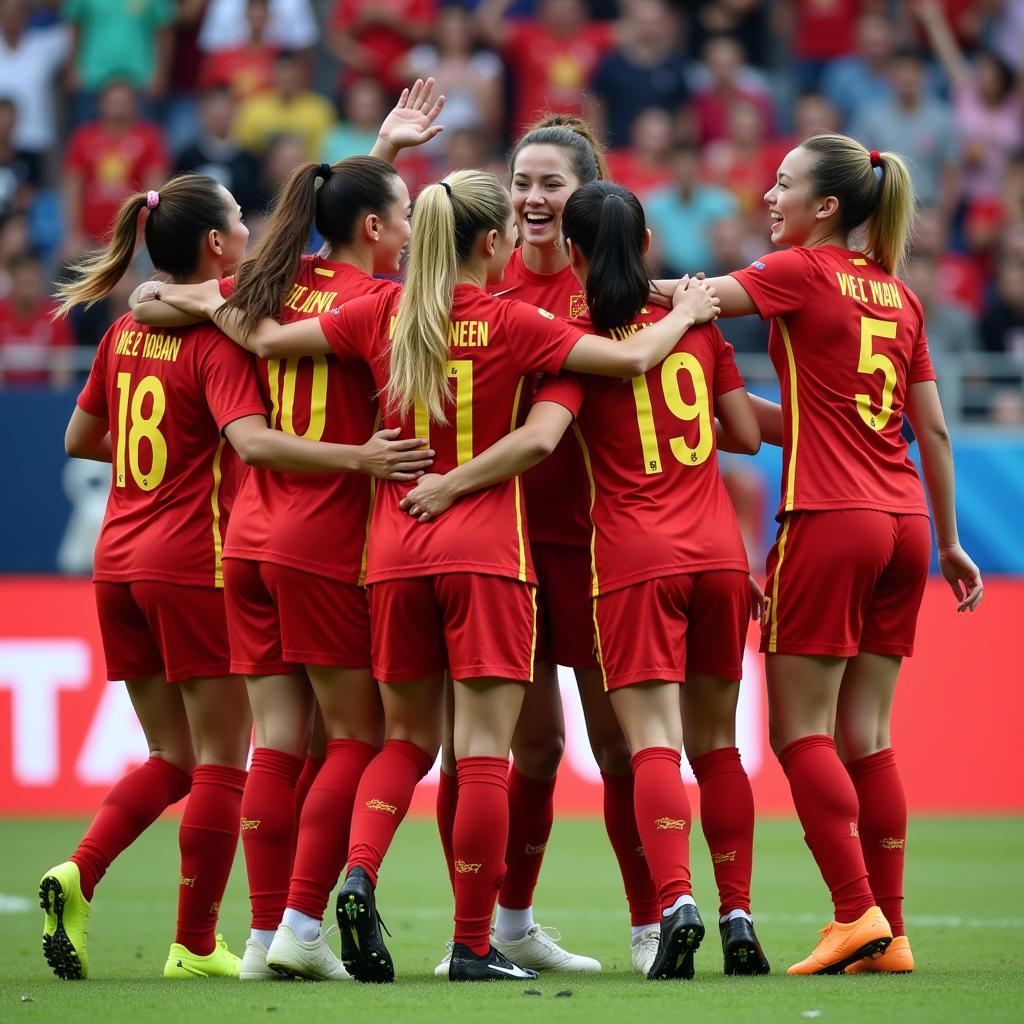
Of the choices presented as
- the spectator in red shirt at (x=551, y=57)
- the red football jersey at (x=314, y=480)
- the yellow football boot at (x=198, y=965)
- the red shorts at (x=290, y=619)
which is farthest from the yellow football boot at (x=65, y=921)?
the spectator in red shirt at (x=551, y=57)

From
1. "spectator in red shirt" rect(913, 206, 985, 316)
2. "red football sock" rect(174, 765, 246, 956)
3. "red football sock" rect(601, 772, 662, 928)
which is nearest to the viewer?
"red football sock" rect(174, 765, 246, 956)

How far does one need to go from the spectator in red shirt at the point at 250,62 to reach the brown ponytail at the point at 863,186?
9475mm

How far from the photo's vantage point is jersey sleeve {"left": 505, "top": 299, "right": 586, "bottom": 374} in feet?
16.4

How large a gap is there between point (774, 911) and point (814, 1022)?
121 inches

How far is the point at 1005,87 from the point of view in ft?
47.2

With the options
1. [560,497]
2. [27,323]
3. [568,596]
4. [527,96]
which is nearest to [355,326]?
[560,497]

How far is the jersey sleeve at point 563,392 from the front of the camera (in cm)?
504

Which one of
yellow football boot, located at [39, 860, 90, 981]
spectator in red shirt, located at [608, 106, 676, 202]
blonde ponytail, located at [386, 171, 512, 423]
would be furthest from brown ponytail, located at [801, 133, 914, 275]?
spectator in red shirt, located at [608, 106, 676, 202]

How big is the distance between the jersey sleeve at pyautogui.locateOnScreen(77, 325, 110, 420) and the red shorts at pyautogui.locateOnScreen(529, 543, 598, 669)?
1.46 meters

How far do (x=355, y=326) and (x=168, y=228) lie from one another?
0.81 metres

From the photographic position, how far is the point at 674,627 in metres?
5.02

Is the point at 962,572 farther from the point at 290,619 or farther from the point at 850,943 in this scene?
the point at 290,619

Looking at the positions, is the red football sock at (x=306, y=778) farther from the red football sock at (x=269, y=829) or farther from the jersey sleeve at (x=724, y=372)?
the jersey sleeve at (x=724, y=372)

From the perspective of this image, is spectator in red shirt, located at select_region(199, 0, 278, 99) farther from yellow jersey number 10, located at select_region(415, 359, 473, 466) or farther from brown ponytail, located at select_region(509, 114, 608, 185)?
yellow jersey number 10, located at select_region(415, 359, 473, 466)
